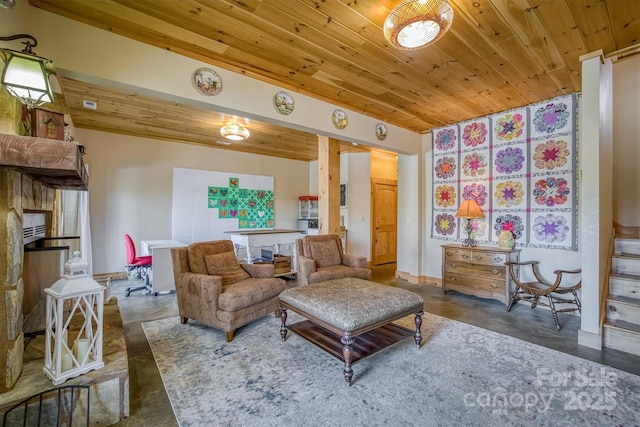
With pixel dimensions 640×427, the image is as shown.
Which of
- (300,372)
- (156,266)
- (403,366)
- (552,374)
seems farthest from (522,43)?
(156,266)

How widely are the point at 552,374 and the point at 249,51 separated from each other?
3617mm

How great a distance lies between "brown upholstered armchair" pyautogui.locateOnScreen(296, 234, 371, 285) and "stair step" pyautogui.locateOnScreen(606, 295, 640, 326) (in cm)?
232

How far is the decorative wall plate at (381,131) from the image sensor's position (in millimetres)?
4293

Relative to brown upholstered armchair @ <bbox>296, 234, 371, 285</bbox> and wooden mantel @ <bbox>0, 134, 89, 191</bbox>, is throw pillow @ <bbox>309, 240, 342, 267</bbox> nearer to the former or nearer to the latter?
brown upholstered armchair @ <bbox>296, 234, 371, 285</bbox>

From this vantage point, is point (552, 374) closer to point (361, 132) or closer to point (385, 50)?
point (385, 50)

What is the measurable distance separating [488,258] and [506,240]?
34 centimetres

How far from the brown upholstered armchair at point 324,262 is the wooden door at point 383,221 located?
103 inches

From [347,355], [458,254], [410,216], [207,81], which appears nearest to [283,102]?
[207,81]

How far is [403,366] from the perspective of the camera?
85.7 inches

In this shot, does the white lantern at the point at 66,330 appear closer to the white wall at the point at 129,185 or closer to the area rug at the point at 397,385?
the area rug at the point at 397,385

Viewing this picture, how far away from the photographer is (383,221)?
671 centimetres

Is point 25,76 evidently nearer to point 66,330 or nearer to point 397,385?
point 66,330

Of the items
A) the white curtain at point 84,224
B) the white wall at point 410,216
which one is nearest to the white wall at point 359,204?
the white wall at point 410,216

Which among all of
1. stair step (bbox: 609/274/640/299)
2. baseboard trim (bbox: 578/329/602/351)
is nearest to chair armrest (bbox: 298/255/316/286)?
baseboard trim (bbox: 578/329/602/351)
